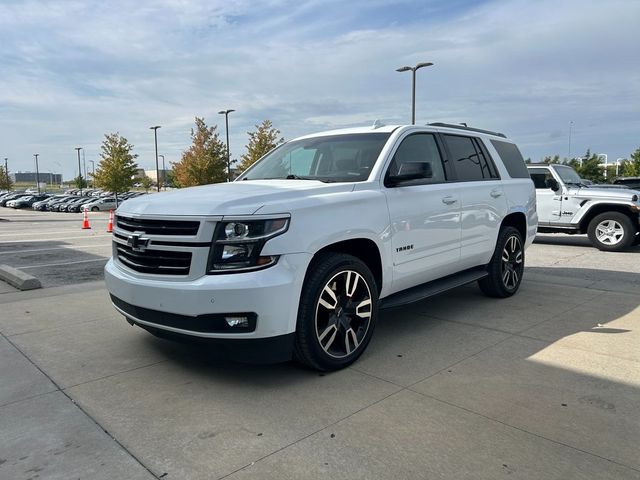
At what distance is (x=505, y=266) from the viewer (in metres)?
6.15

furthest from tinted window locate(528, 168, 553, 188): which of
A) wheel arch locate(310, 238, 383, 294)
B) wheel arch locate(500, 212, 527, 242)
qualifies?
wheel arch locate(310, 238, 383, 294)

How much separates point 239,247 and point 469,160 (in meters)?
3.33

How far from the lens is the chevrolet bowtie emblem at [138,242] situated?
→ 361 centimetres

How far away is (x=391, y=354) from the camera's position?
4.24m

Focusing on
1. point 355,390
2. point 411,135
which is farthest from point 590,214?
point 355,390

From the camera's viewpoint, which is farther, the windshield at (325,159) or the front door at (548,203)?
the front door at (548,203)

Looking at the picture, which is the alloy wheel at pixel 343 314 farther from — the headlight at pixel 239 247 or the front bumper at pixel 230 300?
the headlight at pixel 239 247

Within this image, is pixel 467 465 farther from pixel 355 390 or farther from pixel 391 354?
pixel 391 354

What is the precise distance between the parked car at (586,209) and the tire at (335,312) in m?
8.86

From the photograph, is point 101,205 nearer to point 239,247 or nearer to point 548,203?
point 548,203

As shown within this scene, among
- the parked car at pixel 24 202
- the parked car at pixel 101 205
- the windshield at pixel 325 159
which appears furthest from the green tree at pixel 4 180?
the windshield at pixel 325 159

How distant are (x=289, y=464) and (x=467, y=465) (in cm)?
91

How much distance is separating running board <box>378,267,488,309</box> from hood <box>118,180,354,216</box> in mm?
1095

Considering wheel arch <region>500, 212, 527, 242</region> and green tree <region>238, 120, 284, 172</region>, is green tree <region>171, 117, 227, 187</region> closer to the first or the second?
green tree <region>238, 120, 284, 172</region>
